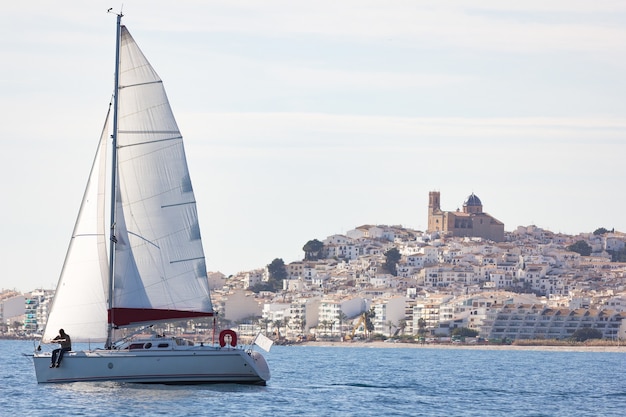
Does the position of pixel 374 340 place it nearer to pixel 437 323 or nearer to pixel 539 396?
pixel 437 323

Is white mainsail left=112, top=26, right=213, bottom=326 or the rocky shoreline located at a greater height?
white mainsail left=112, top=26, right=213, bottom=326

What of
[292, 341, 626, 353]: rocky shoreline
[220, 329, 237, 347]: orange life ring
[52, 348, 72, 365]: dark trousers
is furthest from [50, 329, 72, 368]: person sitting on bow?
[292, 341, 626, 353]: rocky shoreline

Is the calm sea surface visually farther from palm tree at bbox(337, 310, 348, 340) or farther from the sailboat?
palm tree at bbox(337, 310, 348, 340)

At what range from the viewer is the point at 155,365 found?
42.8 meters

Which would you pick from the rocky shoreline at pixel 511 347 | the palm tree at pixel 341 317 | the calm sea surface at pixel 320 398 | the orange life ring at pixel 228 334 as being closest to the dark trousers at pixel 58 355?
the calm sea surface at pixel 320 398

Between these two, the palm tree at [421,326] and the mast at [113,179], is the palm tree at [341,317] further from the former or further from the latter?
the mast at [113,179]

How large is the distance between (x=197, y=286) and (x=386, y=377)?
67.1 ft

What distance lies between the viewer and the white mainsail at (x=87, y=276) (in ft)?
143

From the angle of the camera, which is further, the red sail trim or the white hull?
the red sail trim

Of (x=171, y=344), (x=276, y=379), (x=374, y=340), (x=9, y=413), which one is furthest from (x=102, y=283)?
(x=374, y=340)

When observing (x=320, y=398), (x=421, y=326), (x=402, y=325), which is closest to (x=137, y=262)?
(x=320, y=398)

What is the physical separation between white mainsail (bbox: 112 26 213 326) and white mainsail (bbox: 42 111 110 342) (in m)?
0.57

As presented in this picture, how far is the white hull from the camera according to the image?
42719mm

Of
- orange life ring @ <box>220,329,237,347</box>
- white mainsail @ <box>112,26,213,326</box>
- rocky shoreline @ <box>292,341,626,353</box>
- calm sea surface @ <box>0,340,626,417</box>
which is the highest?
white mainsail @ <box>112,26,213,326</box>
